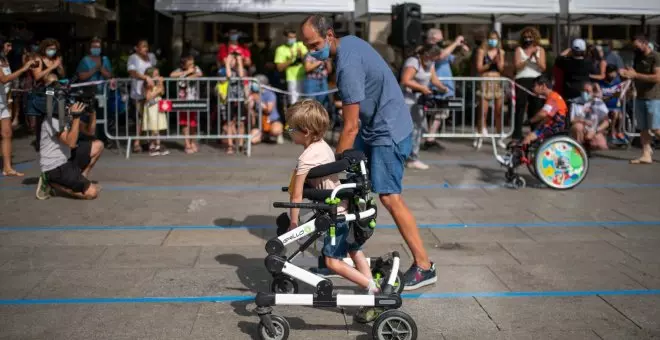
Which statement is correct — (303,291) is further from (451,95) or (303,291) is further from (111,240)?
(451,95)

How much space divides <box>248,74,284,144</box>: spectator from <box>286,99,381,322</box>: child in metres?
8.34

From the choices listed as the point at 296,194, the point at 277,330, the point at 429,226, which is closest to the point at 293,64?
the point at 429,226

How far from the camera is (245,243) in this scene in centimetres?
788

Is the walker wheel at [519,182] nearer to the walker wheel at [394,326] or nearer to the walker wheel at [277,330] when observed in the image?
the walker wheel at [394,326]

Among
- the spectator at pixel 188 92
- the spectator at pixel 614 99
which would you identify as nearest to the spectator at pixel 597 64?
the spectator at pixel 614 99

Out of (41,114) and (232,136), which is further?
(232,136)

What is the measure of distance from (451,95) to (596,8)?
437 centimetres

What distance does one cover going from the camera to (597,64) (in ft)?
50.3

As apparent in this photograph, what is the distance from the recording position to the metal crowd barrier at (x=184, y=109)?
539 inches

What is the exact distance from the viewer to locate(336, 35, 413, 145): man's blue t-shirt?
6.00 metres

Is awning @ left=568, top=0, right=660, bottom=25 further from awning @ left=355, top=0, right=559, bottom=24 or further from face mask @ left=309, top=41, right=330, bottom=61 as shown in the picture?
face mask @ left=309, top=41, right=330, bottom=61

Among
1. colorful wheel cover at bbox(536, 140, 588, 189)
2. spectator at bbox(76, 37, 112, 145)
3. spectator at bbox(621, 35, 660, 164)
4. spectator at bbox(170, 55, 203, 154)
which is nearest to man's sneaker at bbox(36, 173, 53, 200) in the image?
spectator at bbox(170, 55, 203, 154)

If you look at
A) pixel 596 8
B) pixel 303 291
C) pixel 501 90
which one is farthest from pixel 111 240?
pixel 596 8

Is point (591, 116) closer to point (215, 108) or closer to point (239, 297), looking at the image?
point (215, 108)
